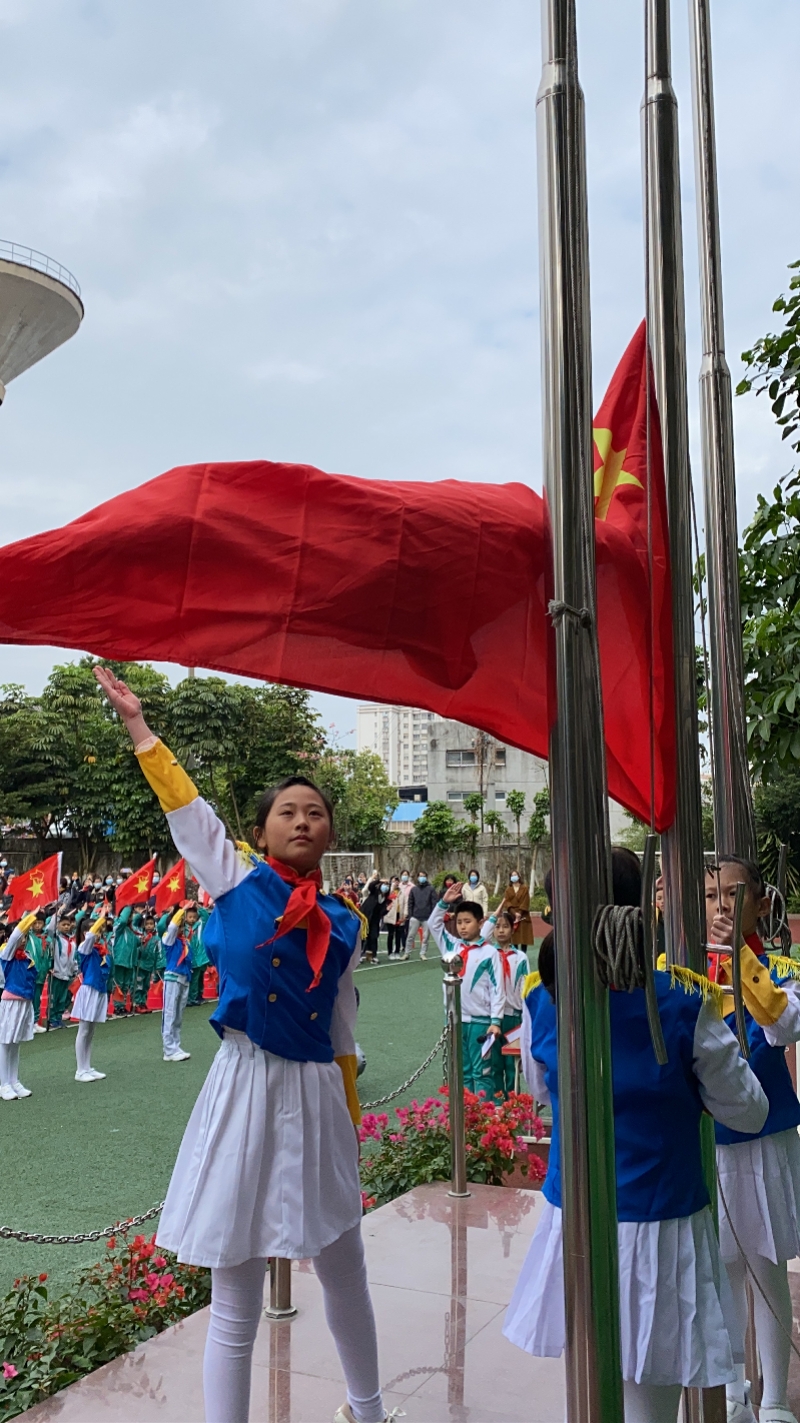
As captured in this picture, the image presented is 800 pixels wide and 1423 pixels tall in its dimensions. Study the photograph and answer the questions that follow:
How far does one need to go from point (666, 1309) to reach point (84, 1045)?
931 cm

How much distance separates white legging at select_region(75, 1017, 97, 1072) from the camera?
10.7m

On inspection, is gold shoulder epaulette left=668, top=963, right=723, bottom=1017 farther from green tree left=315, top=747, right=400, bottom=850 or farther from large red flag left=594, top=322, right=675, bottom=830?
green tree left=315, top=747, right=400, bottom=850

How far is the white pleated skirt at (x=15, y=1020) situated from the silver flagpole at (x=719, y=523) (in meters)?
8.43

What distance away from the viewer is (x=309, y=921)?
2906 mm

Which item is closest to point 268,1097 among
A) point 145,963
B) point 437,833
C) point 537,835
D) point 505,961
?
point 505,961

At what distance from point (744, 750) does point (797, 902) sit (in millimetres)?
16066

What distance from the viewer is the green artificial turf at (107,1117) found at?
6.64 meters

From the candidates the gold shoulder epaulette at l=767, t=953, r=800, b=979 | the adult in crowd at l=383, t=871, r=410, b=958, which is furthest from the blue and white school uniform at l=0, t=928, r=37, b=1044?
the adult in crowd at l=383, t=871, r=410, b=958

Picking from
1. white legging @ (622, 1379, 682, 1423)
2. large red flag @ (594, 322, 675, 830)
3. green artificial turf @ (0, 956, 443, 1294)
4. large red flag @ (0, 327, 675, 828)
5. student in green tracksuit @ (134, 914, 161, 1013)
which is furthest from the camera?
student in green tracksuit @ (134, 914, 161, 1013)

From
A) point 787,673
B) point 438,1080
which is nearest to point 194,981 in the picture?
point 438,1080

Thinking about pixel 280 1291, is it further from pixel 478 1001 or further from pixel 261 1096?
Result: pixel 478 1001

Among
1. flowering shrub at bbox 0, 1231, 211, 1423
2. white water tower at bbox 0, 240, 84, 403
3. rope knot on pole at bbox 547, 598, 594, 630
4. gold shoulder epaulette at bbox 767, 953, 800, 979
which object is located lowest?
flowering shrub at bbox 0, 1231, 211, 1423

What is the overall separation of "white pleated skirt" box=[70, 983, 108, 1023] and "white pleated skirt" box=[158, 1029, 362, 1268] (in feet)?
26.8

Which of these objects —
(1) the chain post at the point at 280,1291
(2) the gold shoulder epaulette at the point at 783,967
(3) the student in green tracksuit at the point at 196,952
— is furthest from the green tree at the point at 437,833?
(2) the gold shoulder epaulette at the point at 783,967
